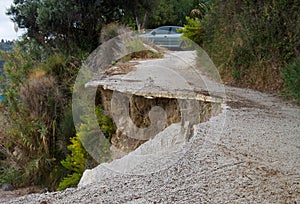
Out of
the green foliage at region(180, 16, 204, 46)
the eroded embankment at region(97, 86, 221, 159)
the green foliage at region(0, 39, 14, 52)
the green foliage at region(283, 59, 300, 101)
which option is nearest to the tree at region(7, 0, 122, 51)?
the green foliage at region(0, 39, 14, 52)

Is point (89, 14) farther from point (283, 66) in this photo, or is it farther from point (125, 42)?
point (283, 66)

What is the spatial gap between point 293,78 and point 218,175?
3609 mm

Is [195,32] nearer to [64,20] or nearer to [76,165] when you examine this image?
[64,20]

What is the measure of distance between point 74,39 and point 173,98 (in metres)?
7.15

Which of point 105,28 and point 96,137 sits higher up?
point 105,28

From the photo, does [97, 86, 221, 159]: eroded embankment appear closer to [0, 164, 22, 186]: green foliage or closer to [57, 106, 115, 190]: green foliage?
[57, 106, 115, 190]: green foliage

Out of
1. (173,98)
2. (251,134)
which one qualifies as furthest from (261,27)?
(251,134)

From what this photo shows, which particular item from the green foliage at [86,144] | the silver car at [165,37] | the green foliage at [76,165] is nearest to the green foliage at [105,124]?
the green foliage at [86,144]

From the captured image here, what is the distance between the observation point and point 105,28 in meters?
11.5

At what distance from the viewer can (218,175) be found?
2.56 meters

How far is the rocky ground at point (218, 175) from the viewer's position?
226 centimetres

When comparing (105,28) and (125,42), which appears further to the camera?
(105,28)

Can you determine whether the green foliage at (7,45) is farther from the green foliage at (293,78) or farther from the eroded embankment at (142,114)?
the green foliage at (293,78)

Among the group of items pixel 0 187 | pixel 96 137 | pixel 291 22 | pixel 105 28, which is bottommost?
pixel 0 187
